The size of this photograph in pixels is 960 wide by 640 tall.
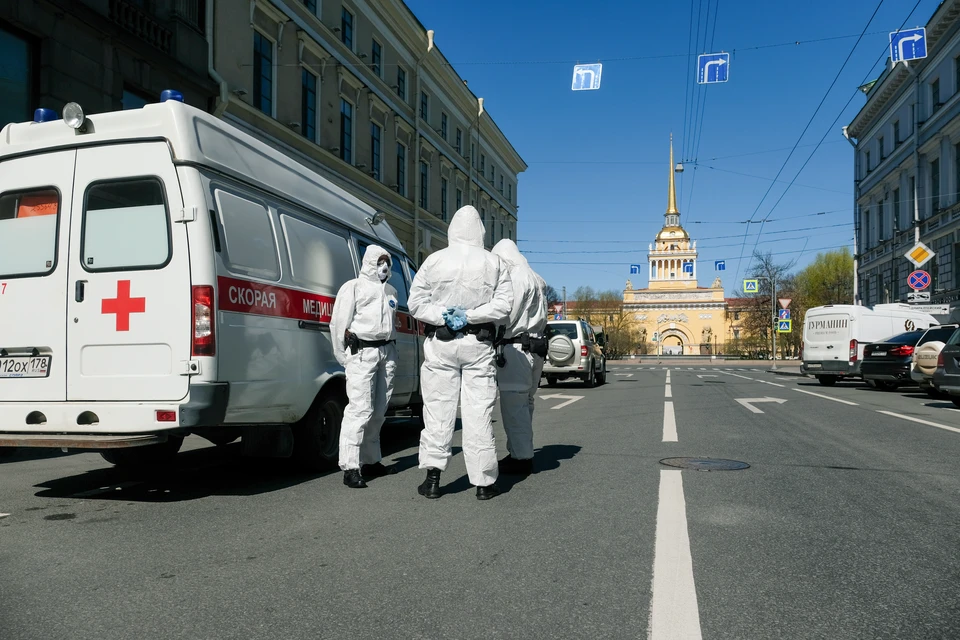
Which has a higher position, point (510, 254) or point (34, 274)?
point (510, 254)

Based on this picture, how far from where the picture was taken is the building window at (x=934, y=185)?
34000 mm

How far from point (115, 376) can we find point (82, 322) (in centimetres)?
44

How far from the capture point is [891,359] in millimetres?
17656

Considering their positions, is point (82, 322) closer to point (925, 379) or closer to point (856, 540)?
point (856, 540)

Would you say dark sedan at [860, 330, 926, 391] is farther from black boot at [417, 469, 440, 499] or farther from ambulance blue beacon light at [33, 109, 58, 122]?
ambulance blue beacon light at [33, 109, 58, 122]

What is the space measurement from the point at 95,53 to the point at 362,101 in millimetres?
12569

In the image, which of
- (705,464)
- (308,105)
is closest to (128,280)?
(705,464)

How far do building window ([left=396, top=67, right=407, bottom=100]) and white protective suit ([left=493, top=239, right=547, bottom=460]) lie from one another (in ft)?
78.4

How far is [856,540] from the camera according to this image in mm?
3893

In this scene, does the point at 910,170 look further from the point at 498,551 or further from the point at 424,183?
the point at 498,551

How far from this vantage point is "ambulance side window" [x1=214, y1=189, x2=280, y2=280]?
5102 mm

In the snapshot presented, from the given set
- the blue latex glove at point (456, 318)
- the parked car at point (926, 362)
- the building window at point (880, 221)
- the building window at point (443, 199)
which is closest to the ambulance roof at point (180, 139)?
the blue latex glove at point (456, 318)

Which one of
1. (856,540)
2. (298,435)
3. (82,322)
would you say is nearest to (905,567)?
(856,540)

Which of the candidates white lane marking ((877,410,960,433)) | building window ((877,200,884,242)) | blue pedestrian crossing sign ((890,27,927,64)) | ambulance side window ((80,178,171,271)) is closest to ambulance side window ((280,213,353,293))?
ambulance side window ((80,178,171,271))
